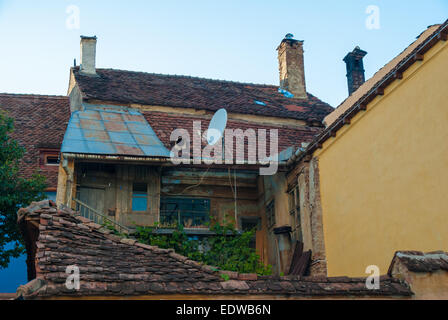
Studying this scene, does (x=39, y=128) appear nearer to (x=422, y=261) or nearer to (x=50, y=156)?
(x=50, y=156)

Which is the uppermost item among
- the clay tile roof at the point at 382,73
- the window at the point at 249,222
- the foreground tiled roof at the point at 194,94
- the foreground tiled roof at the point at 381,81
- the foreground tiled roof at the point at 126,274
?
the foreground tiled roof at the point at 194,94

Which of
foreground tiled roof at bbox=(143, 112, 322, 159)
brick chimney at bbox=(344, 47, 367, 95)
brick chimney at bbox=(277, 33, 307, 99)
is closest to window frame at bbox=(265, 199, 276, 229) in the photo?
foreground tiled roof at bbox=(143, 112, 322, 159)

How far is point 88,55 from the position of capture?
20.4m

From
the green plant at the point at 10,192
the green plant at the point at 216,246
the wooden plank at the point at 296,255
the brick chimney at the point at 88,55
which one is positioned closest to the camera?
the green plant at the point at 216,246

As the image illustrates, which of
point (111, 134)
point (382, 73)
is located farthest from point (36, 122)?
point (382, 73)

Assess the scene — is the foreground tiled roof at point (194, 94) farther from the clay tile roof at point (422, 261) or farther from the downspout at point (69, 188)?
the clay tile roof at point (422, 261)

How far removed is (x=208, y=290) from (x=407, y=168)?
4744 mm

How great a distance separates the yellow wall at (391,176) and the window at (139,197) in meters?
5.04

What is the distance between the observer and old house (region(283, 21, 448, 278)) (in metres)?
9.89

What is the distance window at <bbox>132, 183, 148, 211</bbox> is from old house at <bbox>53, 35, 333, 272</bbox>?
30mm

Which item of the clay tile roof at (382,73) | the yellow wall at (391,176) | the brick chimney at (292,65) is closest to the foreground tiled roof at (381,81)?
the clay tile roof at (382,73)

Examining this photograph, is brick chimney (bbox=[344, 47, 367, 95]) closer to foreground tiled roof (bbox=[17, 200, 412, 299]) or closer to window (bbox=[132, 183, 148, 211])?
window (bbox=[132, 183, 148, 211])

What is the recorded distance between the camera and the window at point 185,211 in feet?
53.9

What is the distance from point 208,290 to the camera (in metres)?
8.06
